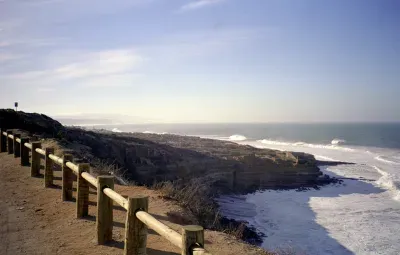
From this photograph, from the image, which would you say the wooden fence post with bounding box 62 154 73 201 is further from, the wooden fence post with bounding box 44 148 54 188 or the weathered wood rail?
the wooden fence post with bounding box 44 148 54 188

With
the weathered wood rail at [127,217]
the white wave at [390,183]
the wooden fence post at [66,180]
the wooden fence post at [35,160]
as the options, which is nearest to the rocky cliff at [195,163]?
the white wave at [390,183]

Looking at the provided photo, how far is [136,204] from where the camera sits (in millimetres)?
4379

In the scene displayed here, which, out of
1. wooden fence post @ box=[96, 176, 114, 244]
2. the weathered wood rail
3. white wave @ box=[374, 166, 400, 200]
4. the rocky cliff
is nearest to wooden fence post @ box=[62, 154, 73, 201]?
the weathered wood rail

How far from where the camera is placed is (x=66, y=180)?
26.5 feet

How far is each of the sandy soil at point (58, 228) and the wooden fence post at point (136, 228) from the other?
110 cm

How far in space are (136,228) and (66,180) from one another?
14.1 ft

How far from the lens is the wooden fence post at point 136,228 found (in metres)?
4.38

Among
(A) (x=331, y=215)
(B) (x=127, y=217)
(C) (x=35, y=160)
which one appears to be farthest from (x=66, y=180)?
(A) (x=331, y=215)

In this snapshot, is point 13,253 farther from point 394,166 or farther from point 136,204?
point 394,166

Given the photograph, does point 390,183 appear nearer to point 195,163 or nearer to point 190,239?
point 195,163

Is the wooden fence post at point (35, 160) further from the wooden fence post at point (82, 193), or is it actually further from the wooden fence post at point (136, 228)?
the wooden fence post at point (136, 228)

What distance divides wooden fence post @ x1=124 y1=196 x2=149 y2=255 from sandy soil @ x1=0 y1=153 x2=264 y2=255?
1097 millimetres

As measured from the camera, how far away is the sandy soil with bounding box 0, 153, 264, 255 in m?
5.66

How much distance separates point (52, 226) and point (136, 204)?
324 centimetres
